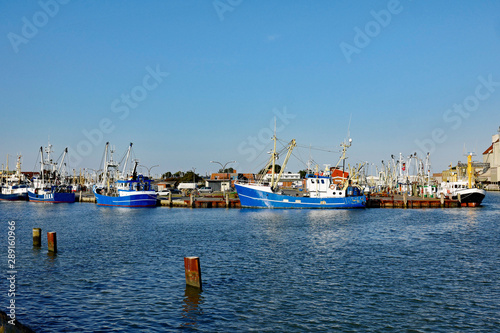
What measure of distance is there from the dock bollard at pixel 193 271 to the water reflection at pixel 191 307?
0.87 ft

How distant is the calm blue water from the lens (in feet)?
60.6

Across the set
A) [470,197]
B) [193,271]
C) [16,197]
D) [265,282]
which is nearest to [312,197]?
[470,197]

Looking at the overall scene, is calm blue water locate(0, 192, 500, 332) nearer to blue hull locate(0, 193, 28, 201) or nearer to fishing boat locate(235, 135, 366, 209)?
fishing boat locate(235, 135, 366, 209)

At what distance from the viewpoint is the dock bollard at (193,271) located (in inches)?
894

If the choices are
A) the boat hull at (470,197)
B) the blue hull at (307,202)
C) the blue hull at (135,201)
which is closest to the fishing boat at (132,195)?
the blue hull at (135,201)

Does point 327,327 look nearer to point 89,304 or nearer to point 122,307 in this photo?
point 122,307

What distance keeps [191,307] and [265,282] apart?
19.2 ft

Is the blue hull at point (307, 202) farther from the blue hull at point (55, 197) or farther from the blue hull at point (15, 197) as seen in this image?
the blue hull at point (15, 197)

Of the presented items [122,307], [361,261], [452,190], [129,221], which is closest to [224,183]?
[452,190]

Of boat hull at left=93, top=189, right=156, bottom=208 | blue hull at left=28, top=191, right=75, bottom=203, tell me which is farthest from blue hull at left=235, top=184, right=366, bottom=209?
blue hull at left=28, top=191, right=75, bottom=203

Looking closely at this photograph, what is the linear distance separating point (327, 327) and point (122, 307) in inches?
375

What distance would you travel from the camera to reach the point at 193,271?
22953mm

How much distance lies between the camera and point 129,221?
61.5 metres

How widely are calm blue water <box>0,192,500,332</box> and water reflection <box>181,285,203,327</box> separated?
46 millimetres
